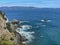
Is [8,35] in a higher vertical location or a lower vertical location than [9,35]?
higher

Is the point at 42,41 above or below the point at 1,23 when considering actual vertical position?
below

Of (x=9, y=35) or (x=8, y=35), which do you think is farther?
(x=9, y=35)

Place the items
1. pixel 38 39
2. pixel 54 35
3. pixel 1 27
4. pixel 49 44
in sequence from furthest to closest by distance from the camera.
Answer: pixel 54 35, pixel 38 39, pixel 49 44, pixel 1 27

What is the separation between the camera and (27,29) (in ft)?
263

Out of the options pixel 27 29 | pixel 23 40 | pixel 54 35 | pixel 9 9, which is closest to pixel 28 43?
pixel 23 40

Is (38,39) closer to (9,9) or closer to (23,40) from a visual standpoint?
(23,40)

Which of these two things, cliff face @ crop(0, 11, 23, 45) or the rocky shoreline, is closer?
cliff face @ crop(0, 11, 23, 45)

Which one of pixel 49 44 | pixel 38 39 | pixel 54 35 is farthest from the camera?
pixel 54 35

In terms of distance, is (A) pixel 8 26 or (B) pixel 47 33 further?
(B) pixel 47 33

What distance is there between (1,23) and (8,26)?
270cm

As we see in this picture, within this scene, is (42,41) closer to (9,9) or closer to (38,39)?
(38,39)

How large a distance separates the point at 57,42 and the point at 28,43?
23.4 ft

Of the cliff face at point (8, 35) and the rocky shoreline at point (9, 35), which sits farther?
the rocky shoreline at point (9, 35)

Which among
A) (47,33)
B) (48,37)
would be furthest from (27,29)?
(48,37)
